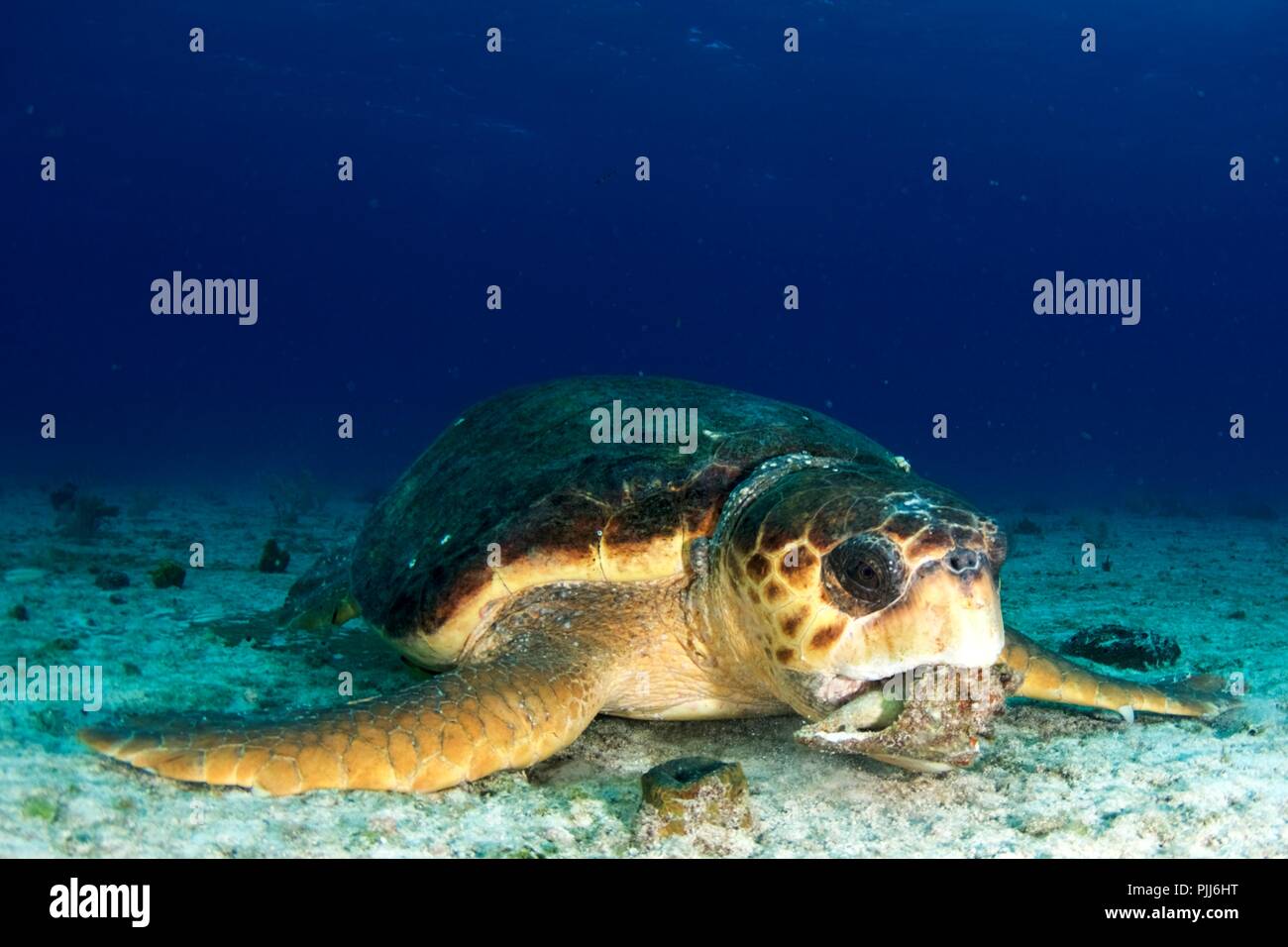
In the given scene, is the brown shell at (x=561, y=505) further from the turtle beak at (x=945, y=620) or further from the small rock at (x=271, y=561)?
the small rock at (x=271, y=561)

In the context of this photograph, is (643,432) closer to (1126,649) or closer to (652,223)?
(1126,649)

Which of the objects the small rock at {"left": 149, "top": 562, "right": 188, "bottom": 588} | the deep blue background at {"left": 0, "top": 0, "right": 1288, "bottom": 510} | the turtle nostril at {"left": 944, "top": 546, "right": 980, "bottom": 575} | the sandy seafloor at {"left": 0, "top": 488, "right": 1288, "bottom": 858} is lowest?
the sandy seafloor at {"left": 0, "top": 488, "right": 1288, "bottom": 858}

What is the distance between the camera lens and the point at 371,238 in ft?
286

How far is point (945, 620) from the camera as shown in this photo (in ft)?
9.03

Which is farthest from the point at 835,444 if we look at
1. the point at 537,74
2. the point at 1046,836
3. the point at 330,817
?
the point at 537,74

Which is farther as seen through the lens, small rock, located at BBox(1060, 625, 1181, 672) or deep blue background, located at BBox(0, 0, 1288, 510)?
deep blue background, located at BBox(0, 0, 1288, 510)

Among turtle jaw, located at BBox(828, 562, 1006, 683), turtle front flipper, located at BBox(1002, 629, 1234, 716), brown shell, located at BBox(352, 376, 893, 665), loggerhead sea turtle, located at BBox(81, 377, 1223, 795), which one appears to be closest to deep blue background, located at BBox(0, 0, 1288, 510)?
brown shell, located at BBox(352, 376, 893, 665)

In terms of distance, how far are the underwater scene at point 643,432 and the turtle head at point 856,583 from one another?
2 centimetres

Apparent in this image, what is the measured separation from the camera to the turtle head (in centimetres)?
278

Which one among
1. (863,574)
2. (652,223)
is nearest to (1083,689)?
(863,574)

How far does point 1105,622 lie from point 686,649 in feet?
15.1

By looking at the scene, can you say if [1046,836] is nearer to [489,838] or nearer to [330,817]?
[489,838]

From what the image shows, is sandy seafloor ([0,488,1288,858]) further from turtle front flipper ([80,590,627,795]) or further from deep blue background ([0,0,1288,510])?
deep blue background ([0,0,1288,510])

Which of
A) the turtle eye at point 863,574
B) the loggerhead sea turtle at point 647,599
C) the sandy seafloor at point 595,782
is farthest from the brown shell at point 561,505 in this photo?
the turtle eye at point 863,574
